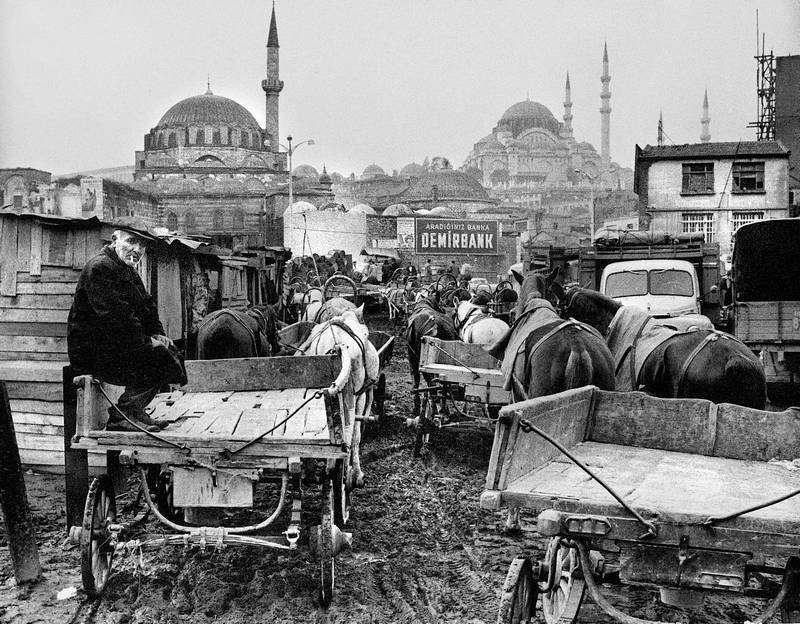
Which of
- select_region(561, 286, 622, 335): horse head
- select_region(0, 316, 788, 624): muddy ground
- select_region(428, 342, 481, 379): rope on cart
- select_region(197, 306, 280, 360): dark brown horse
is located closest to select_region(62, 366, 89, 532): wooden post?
select_region(0, 316, 788, 624): muddy ground

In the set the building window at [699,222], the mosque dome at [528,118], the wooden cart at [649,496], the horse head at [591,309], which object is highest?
the mosque dome at [528,118]

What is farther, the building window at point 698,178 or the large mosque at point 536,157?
the large mosque at point 536,157

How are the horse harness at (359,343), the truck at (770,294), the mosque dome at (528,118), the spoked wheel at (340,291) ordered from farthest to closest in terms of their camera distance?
the mosque dome at (528,118), the spoked wheel at (340,291), the truck at (770,294), the horse harness at (359,343)

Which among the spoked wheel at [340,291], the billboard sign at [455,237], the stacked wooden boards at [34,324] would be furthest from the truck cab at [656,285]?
the billboard sign at [455,237]

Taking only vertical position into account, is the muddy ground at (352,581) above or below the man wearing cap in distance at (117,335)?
below

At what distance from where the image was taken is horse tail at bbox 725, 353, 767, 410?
585 cm

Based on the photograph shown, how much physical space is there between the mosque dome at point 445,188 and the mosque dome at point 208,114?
13530mm

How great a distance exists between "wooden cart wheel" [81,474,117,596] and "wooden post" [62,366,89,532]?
491 millimetres

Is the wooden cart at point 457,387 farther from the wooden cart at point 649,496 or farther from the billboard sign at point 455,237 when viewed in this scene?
the billboard sign at point 455,237

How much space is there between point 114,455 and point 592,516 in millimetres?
3155

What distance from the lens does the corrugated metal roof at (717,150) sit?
106 ft

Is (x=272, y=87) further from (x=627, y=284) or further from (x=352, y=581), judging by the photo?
(x=352, y=581)

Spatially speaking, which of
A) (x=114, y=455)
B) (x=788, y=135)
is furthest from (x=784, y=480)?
(x=788, y=135)

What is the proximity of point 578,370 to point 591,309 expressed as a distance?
1.96m
